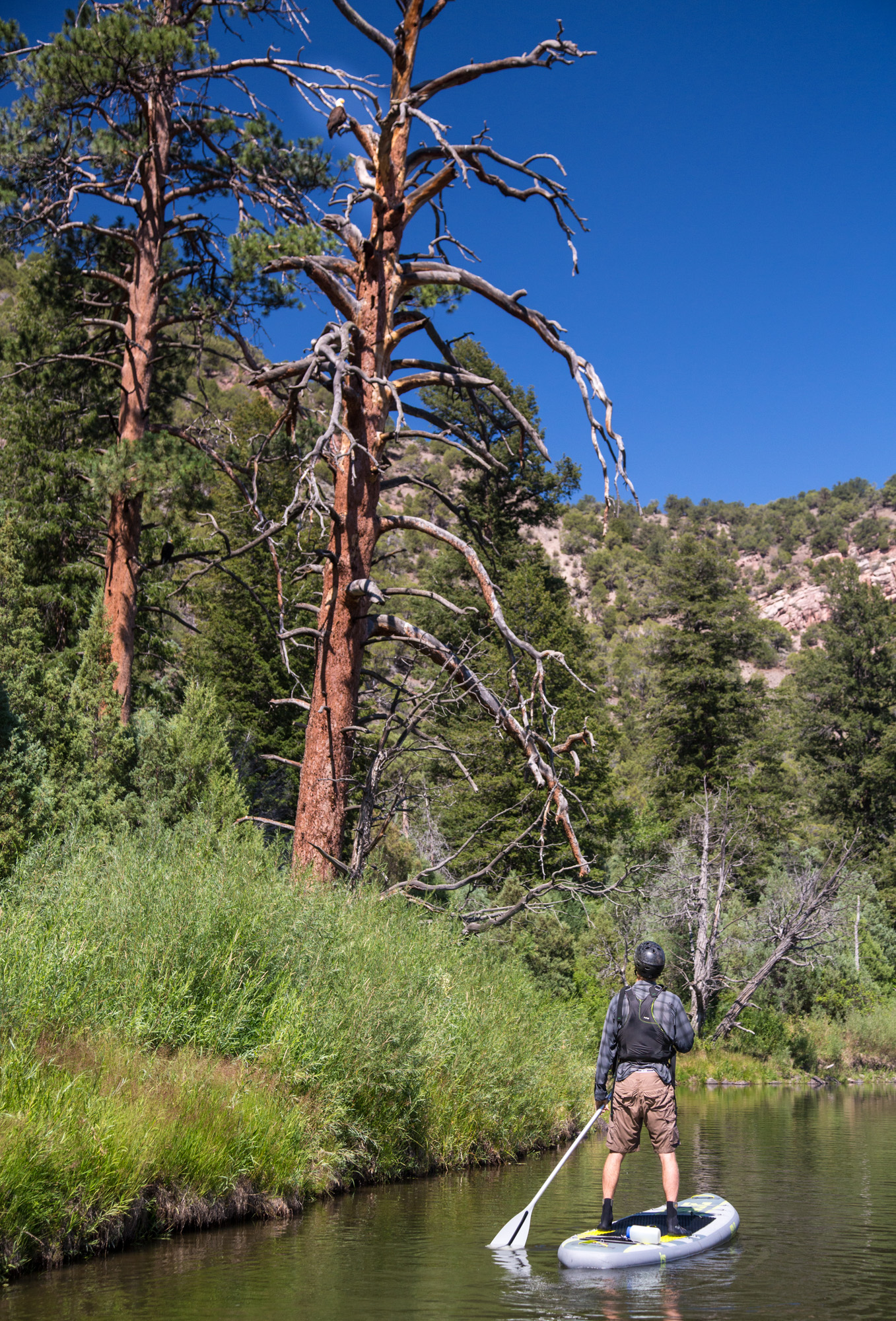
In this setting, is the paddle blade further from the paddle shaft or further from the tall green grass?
the tall green grass

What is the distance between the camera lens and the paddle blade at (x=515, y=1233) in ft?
24.5

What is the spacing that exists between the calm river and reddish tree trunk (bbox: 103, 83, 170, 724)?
10.7 m

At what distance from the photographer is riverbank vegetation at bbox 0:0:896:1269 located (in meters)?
8.01

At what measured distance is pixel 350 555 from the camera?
40.2 feet

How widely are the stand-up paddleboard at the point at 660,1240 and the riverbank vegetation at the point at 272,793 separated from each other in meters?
2.40

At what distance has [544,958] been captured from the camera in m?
24.1

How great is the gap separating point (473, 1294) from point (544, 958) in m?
18.4

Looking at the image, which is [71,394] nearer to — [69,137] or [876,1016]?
[69,137]

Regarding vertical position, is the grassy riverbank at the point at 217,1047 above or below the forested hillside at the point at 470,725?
below

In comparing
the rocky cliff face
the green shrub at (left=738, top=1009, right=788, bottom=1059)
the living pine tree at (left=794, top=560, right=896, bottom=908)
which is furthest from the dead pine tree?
the rocky cliff face

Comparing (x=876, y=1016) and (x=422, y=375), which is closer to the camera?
(x=422, y=375)

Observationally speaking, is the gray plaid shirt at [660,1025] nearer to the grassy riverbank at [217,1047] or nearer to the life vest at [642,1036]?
the life vest at [642,1036]

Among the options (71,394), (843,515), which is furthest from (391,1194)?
(843,515)

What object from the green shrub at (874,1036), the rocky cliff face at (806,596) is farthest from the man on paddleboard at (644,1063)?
the rocky cliff face at (806,596)
